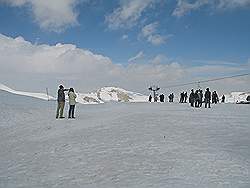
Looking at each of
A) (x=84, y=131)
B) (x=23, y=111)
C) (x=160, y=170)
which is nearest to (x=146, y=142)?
(x=160, y=170)

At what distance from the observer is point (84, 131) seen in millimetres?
14258

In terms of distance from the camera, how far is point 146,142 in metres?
10.9

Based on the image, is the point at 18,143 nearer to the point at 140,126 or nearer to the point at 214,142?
the point at 140,126

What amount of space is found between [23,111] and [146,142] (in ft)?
53.8

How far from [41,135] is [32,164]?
5.04 m

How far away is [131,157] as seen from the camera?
9172 mm

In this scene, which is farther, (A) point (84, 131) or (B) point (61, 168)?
(A) point (84, 131)

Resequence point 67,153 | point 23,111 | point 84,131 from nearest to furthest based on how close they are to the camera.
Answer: point 67,153 → point 84,131 → point 23,111

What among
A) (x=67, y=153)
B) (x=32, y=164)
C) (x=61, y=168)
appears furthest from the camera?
(x=67, y=153)

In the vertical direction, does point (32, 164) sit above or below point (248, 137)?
below

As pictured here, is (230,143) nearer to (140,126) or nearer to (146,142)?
(146,142)

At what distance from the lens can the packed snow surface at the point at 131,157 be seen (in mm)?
7363

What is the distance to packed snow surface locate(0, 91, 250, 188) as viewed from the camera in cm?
736

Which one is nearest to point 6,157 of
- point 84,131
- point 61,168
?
point 61,168
